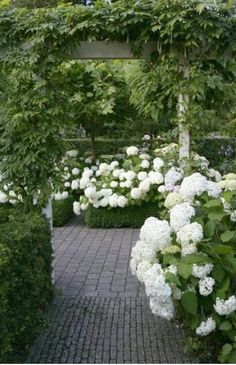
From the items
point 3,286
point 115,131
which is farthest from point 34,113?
point 115,131

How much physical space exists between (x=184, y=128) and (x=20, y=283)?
122 inches

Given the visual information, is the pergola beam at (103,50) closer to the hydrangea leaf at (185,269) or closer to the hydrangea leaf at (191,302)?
the hydrangea leaf at (185,269)

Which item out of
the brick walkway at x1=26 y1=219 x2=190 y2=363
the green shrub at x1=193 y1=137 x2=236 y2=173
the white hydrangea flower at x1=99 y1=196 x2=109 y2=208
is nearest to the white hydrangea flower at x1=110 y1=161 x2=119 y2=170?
the white hydrangea flower at x1=99 y1=196 x2=109 y2=208

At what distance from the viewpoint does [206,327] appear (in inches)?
120

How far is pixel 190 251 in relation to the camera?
3.16 m

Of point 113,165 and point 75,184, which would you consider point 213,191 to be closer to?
point 113,165

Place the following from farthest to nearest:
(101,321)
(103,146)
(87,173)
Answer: (103,146)
(87,173)
(101,321)

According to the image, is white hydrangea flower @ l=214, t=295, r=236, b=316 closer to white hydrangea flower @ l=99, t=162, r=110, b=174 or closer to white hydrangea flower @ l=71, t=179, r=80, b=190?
white hydrangea flower @ l=99, t=162, r=110, b=174

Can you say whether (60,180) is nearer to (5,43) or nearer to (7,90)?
(7,90)

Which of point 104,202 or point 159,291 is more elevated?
point 159,291

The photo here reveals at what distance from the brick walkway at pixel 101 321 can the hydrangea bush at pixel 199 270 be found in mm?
329

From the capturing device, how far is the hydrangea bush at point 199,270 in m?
3.05

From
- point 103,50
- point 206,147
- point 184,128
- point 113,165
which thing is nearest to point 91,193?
point 113,165

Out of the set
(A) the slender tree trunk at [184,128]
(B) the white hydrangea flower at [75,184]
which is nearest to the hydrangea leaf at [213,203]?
(A) the slender tree trunk at [184,128]
